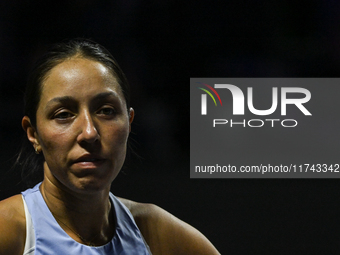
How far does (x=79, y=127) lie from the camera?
3.32 ft

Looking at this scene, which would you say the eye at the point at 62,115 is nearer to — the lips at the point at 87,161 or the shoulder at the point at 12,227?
the lips at the point at 87,161

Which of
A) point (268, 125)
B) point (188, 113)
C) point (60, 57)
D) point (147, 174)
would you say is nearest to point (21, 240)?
point (60, 57)

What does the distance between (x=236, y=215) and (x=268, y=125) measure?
442 mm

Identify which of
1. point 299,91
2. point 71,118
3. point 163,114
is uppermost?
point 299,91

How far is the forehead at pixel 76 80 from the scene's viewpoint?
1027 mm

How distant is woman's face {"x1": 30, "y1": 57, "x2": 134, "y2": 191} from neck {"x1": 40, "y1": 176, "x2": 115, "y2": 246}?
0.07 m

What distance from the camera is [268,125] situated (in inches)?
72.3

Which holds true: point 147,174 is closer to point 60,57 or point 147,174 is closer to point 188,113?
point 188,113

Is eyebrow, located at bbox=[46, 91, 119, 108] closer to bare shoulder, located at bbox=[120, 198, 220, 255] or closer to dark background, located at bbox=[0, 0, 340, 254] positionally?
bare shoulder, located at bbox=[120, 198, 220, 255]

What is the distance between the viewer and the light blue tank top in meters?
1.05

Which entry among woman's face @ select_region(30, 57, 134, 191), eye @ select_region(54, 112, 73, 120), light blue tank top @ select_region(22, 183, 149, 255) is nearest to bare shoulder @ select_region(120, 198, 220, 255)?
light blue tank top @ select_region(22, 183, 149, 255)

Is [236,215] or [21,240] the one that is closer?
[21,240]

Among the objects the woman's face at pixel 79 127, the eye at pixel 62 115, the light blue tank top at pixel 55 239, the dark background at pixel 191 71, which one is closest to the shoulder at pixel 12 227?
the light blue tank top at pixel 55 239

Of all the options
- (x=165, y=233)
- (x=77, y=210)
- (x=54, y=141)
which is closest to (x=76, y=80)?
(x=54, y=141)
